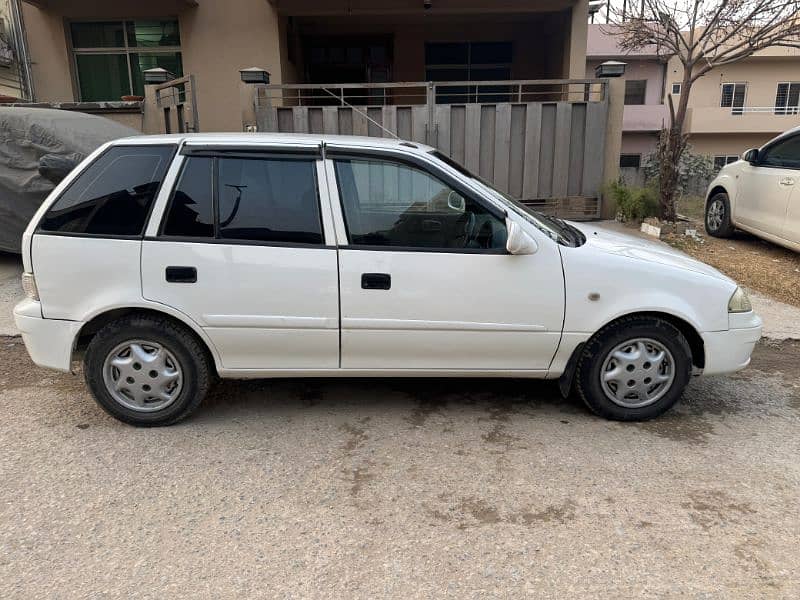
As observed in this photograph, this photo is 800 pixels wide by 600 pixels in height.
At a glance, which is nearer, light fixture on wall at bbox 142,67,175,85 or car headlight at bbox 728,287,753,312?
car headlight at bbox 728,287,753,312

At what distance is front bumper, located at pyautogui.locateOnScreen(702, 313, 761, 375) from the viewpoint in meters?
3.90

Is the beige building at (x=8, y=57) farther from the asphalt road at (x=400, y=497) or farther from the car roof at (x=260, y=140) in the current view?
the car roof at (x=260, y=140)

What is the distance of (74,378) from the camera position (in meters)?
4.74

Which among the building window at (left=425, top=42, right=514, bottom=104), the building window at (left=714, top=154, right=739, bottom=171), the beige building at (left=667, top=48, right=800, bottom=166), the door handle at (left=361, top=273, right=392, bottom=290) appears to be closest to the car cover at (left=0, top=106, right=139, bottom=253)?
the door handle at (left=361, top=273, right=392, bottom=290)

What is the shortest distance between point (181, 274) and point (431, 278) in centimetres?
148

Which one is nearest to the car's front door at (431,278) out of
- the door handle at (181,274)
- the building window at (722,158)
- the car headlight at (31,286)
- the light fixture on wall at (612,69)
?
the door handle at (181,274)

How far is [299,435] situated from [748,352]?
2898 millimetres

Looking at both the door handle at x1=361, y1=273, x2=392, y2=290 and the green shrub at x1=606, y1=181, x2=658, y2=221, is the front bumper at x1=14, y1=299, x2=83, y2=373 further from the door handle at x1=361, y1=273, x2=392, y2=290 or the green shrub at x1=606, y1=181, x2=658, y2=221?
the green shrub at x1=606, y1=181, x2=658, y2=221

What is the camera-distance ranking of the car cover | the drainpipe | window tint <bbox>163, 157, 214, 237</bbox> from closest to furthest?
window tint <bbox>163, 157, 214, 237</bbox>, the car cover, the drainpipe

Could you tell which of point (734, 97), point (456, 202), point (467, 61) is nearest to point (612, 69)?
point (467, 61)

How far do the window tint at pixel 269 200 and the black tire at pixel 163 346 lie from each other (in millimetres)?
682

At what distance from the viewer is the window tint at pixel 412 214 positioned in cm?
378

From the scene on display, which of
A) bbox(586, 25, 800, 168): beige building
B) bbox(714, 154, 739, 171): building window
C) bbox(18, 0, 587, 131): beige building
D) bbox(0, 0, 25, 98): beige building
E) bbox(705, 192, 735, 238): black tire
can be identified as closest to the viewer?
bbox(705, 192, 735, 238): black tire

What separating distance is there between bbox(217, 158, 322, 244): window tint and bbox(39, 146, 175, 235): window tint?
43 cm
